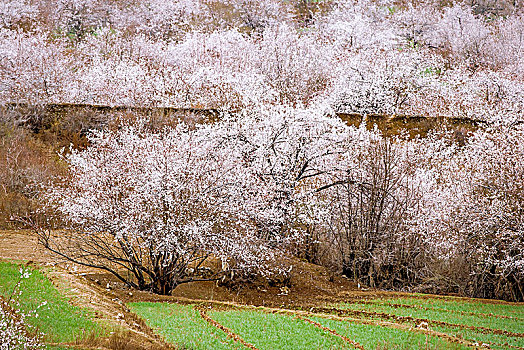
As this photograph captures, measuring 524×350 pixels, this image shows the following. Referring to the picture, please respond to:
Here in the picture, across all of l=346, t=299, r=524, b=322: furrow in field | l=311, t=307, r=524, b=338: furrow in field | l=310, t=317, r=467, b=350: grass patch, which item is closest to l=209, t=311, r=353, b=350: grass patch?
l=310, t=317, r=467, b=350: grass patch

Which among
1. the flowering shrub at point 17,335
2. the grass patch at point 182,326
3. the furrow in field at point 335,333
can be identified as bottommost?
the grass patch at point 182,326

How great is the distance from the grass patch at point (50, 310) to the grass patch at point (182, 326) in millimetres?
1295

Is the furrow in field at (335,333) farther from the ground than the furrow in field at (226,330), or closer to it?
farther from the ground

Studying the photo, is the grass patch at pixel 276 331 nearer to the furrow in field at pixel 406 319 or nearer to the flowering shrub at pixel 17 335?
the furrow in field at pixel 406 319

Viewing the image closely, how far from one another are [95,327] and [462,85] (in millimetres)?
30270

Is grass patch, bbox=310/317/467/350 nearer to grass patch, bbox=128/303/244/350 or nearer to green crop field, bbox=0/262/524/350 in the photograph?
green crop field, bbox=0/262/524/350

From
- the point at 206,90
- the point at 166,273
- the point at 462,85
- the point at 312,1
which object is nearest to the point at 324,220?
the point at 166,273

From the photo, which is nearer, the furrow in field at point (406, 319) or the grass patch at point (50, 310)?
the grass patch at point (50, 310)

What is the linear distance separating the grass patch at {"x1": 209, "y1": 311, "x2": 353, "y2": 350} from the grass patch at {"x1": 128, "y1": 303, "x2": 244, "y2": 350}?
39 centimetres

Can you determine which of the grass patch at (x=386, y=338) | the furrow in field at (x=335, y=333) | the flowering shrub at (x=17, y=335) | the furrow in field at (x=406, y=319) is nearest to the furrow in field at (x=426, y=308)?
the furrow in field at (x=406, y=319)

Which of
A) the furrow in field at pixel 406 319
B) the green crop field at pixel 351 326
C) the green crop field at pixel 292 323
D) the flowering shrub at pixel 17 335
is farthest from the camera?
the furrow in field at pixel 406 319

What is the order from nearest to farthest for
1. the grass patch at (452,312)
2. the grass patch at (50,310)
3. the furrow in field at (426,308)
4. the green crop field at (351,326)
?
the grass patch at (50,310) < the green crop field at (351,326) < the grass patch at (452,312) < the furrow in field at (426,308)

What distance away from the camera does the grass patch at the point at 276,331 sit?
8469mm

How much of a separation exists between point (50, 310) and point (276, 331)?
147 inches
